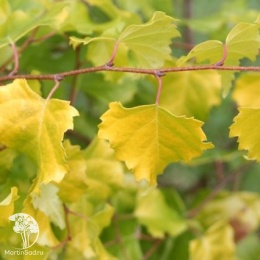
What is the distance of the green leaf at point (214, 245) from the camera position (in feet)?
3.06

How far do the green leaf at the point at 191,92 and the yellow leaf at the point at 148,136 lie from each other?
0.91 feet

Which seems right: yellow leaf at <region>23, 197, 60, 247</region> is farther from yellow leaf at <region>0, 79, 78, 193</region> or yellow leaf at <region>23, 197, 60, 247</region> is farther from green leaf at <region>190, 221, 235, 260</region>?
green leaf at <region>190, 221, 235, 260</region>

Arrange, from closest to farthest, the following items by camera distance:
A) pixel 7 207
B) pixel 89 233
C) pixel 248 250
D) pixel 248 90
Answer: pixel 7 207
pixel 89 233
pixel 248 90
pixel 248 250

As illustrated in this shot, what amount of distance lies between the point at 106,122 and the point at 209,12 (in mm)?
926

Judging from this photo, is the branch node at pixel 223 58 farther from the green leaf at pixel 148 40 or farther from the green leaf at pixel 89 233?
the green leaf at pixel 89 233

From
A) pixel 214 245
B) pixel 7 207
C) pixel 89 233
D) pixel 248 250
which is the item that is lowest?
pixel 248 250

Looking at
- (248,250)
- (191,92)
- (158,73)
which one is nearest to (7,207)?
(158,73)

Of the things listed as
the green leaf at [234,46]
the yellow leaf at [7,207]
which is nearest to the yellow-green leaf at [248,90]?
the green leaf at [234,46]

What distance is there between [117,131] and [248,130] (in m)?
0.13

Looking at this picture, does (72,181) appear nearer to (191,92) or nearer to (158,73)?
(158,73)

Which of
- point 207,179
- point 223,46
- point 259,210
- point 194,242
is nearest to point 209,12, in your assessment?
point 207,179

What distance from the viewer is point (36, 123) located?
1.97ft

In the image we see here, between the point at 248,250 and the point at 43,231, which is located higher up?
the point at 43,231

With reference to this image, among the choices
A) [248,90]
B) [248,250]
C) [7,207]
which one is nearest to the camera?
[7,207]
